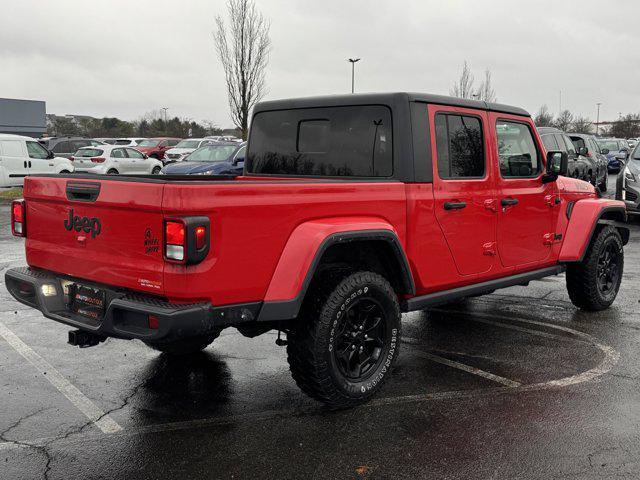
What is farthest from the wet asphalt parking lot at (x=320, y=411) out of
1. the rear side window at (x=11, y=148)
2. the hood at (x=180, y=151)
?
the hood at (x=180, y=151)

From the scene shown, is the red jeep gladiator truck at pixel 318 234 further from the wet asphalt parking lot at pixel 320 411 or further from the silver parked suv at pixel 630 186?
the silver parked suv at pixel 630 186

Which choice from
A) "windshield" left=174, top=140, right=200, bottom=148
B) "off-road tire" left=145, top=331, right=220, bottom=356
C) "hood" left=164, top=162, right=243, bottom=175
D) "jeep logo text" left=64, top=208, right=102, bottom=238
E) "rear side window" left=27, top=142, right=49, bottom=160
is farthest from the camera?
"windshield" left=174, top=140, right=200, bottom=148

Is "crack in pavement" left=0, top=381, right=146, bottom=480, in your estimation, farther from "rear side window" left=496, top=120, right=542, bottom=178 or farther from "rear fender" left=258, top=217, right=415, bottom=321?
"rear side window" left=496, top=120, right=542, bottom=178

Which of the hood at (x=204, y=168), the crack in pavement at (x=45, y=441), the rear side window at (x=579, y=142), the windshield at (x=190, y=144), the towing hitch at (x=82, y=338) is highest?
the windshield at (x=190, y=144)

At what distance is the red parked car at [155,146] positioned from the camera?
3260 cm

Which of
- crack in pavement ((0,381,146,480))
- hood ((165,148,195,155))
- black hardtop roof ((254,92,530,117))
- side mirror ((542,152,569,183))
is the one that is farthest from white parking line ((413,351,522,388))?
hood ((165,148,195,155))

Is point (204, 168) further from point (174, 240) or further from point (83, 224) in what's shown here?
point (174, 240)

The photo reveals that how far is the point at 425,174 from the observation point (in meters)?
4.39

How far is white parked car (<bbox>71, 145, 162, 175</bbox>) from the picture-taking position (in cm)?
2328

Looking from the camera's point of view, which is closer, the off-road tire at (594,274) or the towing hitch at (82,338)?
the towing hitch at (82,338)

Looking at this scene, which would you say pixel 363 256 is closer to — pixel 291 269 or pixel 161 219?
pixel 291 269

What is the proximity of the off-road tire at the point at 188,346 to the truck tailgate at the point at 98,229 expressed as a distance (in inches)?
43.8

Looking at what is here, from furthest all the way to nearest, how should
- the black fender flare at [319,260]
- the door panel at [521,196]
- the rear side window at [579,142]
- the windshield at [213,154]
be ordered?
the rear side window at [579,142], the windshield at [213,154], the door panel at [521,196], the black fender flare at [319,260]

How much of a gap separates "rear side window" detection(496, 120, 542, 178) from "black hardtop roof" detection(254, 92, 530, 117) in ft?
0.51
